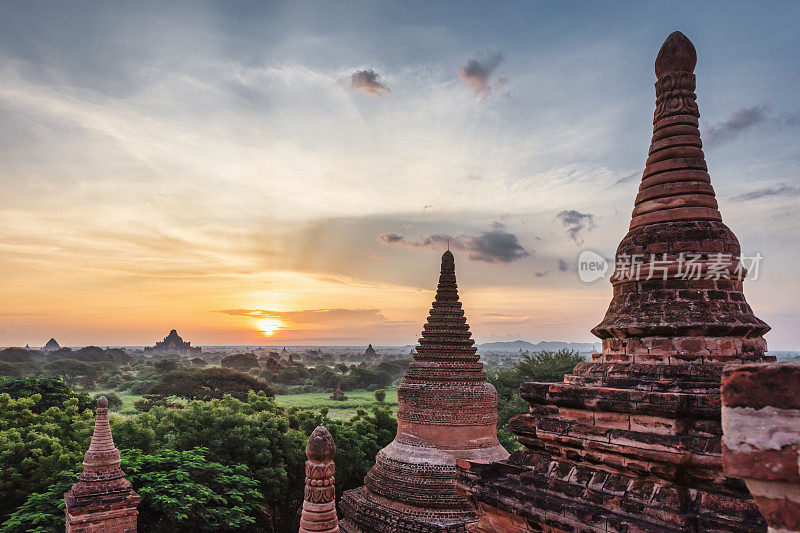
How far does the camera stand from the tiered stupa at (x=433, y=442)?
15.6 metres

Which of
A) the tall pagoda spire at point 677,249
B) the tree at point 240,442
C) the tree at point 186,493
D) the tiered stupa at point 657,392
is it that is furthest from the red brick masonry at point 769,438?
the tree at point 240,442

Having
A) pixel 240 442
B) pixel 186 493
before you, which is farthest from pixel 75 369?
pixel 186 493

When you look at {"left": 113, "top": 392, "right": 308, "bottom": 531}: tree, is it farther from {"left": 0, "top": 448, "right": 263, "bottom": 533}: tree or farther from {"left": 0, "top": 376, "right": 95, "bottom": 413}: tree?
{"left": 0, "top": 376, "right": 95, "bottom": 413}: tree

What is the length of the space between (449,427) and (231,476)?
25.4 ft

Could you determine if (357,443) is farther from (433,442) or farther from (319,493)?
(319,493)

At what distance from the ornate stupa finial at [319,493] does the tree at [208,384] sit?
35.9 m

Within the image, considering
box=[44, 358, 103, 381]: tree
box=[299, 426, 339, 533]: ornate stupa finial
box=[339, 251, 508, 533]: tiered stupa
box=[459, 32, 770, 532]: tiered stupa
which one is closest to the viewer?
box=[459, 32, 770, 532]: tiered stupa

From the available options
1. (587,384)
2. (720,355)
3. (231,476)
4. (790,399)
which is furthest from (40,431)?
(790,399)

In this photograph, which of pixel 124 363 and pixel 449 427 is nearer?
pixel 449 427

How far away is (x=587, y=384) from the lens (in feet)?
22.2

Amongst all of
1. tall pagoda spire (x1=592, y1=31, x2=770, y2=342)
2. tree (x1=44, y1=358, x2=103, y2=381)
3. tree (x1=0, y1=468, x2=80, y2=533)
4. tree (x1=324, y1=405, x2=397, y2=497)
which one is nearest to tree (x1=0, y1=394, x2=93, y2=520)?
tree (x1=0, y1=468, x2=80, y2=533)

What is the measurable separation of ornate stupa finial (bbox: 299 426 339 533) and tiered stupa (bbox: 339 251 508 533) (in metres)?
7.23

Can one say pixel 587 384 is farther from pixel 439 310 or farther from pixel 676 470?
pixel 439 310

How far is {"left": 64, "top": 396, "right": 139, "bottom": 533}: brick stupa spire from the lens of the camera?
13719 millimetres
